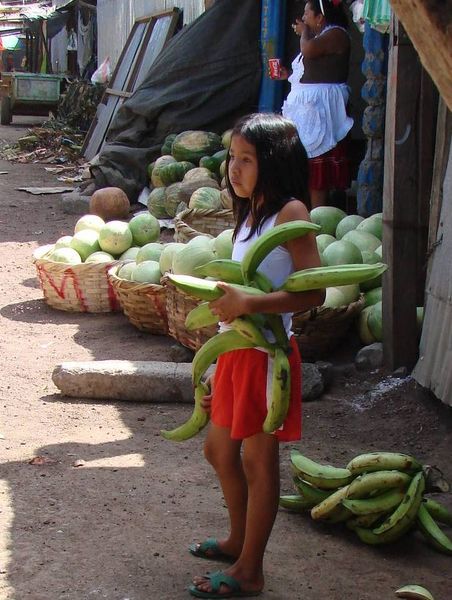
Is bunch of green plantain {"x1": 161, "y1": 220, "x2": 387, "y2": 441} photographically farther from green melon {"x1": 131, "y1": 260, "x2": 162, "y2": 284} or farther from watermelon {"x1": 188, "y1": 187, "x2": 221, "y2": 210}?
watermelon {"x1": 188, "y1": 187, "x2": 221, "y2": 210}

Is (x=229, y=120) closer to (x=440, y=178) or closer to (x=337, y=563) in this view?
(x=440, y=178)

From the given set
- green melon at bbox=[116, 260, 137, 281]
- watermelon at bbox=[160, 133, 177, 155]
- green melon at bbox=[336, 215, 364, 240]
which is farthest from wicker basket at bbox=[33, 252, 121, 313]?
watermelon at bbox=[160, 133, 177, 155]

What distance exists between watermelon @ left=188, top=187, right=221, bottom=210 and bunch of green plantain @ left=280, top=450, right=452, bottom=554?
202 inches

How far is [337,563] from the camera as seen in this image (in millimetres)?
3334

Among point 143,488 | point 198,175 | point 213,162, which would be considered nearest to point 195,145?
point 213,162

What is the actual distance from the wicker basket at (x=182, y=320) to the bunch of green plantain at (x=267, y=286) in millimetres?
2389

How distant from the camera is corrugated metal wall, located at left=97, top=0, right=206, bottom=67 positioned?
1289 centimetres

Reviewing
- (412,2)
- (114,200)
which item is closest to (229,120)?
(114,200)

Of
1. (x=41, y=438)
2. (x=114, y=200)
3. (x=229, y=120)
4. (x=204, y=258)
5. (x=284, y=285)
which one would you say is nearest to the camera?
(x=284, y=285)

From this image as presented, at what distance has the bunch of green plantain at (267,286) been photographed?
2.77 metres

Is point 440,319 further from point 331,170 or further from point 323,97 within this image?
point 323,97

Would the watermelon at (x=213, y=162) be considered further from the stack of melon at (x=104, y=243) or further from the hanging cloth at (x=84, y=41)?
the hanging cloth at (x=84, y=41)

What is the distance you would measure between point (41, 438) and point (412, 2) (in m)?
3.32

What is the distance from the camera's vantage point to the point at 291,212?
2.93 meters
